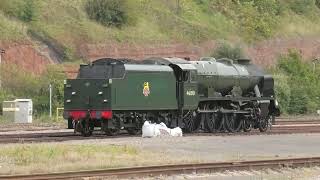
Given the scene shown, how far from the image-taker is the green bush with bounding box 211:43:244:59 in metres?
54.3

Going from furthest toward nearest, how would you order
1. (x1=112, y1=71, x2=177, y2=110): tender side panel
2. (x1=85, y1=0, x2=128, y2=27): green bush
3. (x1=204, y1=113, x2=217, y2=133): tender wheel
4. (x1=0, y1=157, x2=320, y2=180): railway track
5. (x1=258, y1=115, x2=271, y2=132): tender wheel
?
(x1=85, y1=0, x2=128, y2=27): green bush
(x1=258, y1=115, x2=271, y2=132): tender wheel
(x1=204, y1=113, x2=217, y2=133): tender wheel
(x1=112, y1=71, x2=177, y2=110): tender side panel
(x1=0, y1=157, x2=320, y2=180): railway track

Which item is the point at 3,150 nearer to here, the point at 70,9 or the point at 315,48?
the point at 70,9

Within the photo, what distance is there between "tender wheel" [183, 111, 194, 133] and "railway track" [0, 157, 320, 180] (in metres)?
11.3

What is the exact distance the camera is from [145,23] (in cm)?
5606

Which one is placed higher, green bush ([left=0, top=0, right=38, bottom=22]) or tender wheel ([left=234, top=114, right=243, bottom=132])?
green bush ([left=0, top=0, right=38, bottom=22])

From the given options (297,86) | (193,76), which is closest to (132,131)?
(193,76)

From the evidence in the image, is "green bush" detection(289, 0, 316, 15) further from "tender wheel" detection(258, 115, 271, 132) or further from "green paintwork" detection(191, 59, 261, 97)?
"tender wheel" detection(258, 115, 271, 132)

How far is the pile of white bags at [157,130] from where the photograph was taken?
28.0m

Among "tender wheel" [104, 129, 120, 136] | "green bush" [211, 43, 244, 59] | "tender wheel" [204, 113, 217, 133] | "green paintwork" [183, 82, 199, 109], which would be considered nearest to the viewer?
"tender wheel" [104, 129, 120, 136]

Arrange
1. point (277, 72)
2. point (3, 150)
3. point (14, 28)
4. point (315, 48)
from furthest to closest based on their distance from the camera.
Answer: point (315, 48) → point (277, 72) → point (14, 28) → point (3, 150)

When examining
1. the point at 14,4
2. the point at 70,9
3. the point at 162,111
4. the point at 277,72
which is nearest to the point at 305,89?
the point at 277,72

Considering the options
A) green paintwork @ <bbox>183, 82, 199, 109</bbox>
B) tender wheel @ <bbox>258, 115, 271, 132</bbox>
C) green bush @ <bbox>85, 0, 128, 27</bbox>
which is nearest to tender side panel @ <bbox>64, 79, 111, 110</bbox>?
green paintwork @ <bbox>183, 82, 199, 109</bbox>

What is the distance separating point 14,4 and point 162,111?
73.9 ft

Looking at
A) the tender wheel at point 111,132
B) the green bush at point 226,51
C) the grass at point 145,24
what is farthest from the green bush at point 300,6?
the tender wheel at point 111,132
